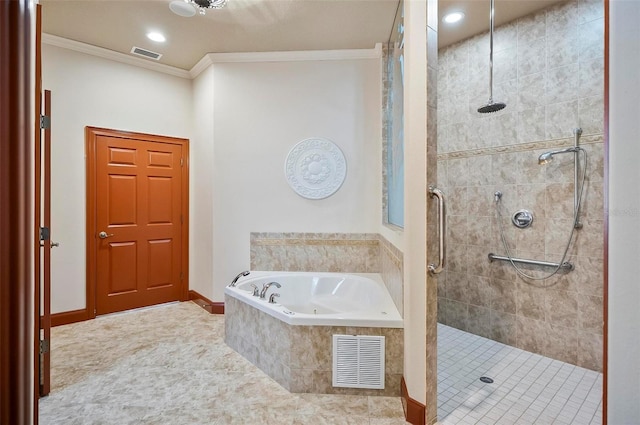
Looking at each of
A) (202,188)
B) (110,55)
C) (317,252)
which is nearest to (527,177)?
(317,252)

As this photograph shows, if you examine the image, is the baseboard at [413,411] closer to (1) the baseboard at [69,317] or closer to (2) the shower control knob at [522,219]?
(2) the shower control knob at [522,219]

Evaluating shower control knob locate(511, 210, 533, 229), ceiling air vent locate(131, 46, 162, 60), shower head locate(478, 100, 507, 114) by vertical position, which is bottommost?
shower control knob locate(511, 210, 533, 229)

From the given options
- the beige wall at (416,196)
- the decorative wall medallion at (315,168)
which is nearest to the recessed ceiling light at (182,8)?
the decorative wall medallion at (315,168)

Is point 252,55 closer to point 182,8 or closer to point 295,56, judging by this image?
point 295,56

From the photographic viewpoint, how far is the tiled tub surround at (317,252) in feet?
10.3

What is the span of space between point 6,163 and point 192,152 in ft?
11.5

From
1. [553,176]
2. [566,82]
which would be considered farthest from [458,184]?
[566,82]

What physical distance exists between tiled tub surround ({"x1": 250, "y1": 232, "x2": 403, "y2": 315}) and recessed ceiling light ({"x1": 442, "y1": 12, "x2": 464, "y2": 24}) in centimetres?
202

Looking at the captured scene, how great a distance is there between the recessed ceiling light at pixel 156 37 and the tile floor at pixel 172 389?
111 inches

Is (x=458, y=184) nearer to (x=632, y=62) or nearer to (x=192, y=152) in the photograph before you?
(x=632, y=62)

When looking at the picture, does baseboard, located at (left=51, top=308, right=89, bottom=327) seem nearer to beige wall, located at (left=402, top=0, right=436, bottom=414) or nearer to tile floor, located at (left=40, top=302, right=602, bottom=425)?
tile floor, located at (left=40, top=302, right=602, bottom=425)

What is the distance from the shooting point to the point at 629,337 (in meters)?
0.62

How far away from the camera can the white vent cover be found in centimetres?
186

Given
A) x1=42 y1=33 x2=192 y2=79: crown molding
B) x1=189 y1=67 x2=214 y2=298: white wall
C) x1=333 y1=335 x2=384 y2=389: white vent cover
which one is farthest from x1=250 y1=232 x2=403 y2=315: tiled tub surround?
x1=42 y1=33 x2=192 y2=79: crown molding
